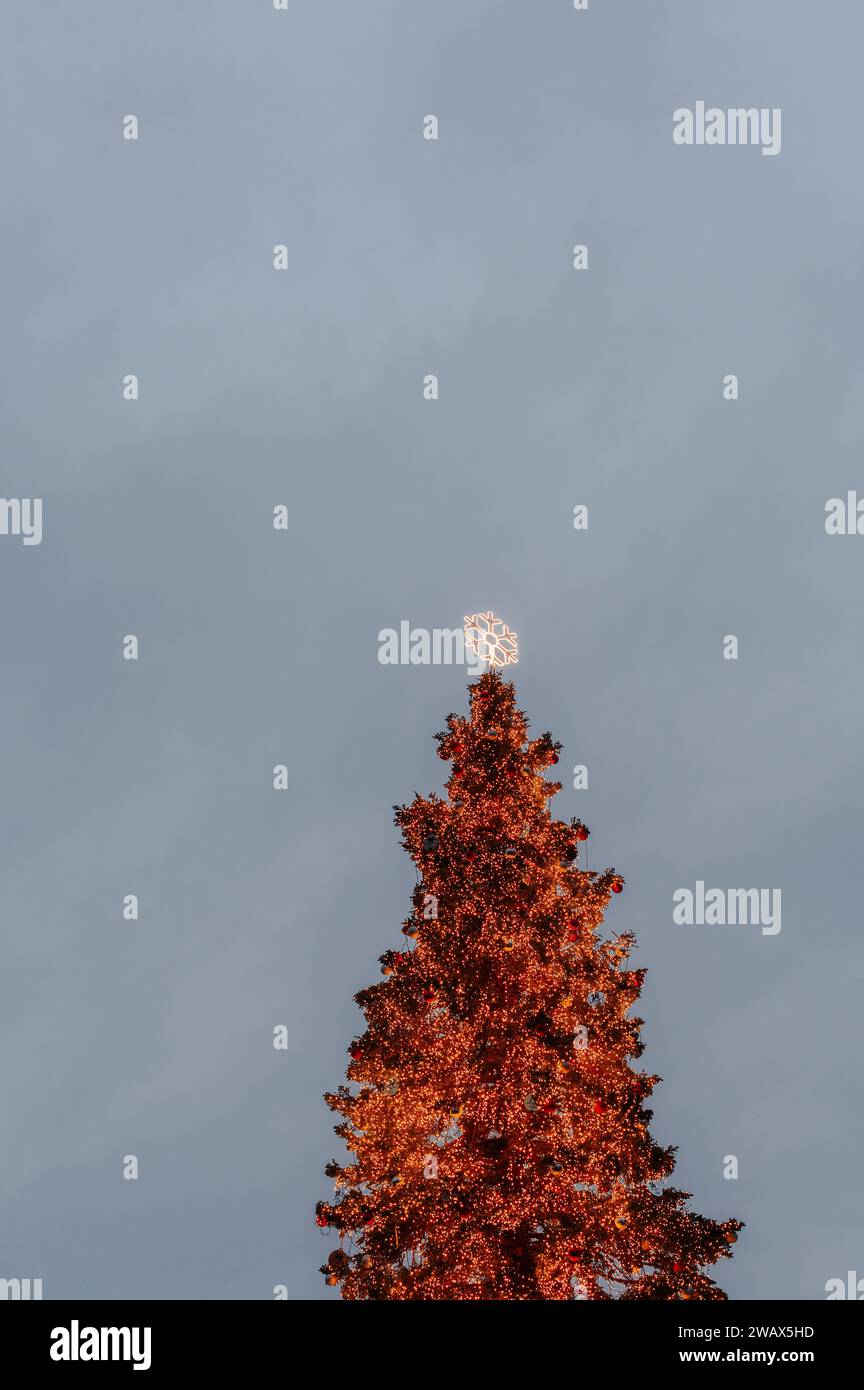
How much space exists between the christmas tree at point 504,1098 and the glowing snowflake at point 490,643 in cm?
176

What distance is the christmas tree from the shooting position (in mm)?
15016

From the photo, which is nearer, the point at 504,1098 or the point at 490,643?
the point at 504,1098

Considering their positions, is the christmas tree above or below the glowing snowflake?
below

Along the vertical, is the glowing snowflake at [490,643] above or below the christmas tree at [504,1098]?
above

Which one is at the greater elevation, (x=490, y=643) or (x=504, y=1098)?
(x=490, y=643)

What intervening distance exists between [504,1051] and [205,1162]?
85.2 m

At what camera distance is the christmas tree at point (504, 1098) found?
49.3 feet

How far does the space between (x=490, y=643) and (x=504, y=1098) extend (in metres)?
6.71

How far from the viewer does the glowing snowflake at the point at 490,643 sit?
18.5 meters

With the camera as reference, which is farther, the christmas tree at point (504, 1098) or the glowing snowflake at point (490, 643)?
the glowing snowflake at point (490, 643)

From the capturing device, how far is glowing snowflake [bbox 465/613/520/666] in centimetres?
1853

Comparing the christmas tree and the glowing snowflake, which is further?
the glowing snowflake

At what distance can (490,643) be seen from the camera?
61.4 ft

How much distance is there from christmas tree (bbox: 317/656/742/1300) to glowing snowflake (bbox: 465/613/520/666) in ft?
5.77
